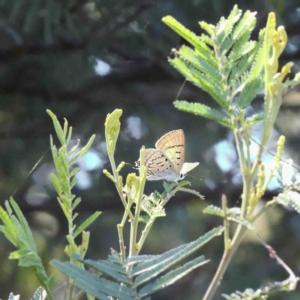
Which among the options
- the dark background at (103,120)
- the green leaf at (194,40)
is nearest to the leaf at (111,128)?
the green leaf at (194,40)

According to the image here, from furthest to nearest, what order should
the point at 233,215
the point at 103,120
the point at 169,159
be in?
1. the point at 103,120
2. the point at 169,159
3. the point at 233,215

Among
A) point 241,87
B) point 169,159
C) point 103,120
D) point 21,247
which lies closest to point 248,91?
point 241,87

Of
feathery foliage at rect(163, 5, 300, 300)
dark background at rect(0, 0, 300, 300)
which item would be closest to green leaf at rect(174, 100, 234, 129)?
feathery foliage at rect(163, 5, 300, 300)

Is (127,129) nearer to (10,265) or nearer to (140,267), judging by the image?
(10,265)

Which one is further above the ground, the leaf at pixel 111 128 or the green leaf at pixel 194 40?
the green leaf at pixel 194 40

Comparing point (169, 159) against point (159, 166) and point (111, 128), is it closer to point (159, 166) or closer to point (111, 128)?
point (159, 166)

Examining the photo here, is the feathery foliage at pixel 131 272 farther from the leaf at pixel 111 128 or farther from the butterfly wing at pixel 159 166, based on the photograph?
the butterfly wing at pixel 159 166
